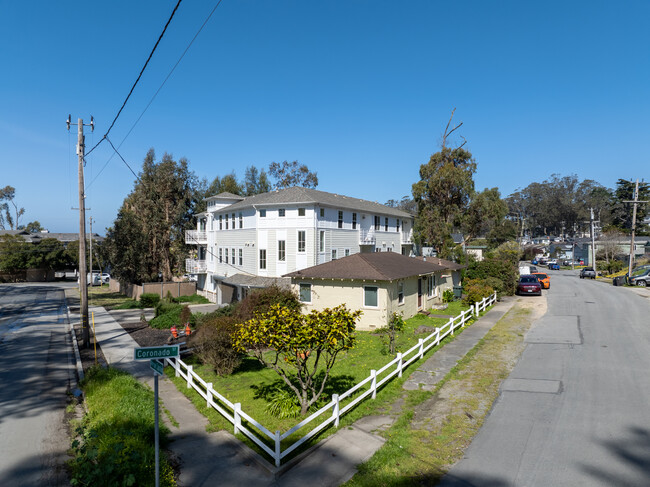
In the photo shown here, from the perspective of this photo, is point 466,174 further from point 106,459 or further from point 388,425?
point 106,459

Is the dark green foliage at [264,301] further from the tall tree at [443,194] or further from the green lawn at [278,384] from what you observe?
the tall tree at [443,194]

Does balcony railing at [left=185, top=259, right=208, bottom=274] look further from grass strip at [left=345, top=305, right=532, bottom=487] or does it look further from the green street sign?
the green street sign

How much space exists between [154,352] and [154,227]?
38.8 metres

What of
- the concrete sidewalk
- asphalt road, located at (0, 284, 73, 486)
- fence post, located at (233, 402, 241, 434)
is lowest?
asphalt road, located at (0, 284, 73, 486)

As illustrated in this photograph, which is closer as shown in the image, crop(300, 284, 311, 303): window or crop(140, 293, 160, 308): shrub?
crop(300, 284, 311, 303): window

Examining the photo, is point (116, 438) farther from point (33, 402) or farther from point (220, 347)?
point (33, 402)

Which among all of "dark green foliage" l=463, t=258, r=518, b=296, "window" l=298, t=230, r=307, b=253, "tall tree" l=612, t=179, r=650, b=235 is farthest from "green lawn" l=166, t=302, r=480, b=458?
"tall tree" l=612, t=179, r=650, b=235

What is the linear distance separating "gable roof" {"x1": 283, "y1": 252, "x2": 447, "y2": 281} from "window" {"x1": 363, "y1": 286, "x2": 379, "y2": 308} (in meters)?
0.83

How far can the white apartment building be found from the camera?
95.2ft

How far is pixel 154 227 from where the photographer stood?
41156 mm

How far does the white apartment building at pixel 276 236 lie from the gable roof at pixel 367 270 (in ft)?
19.9

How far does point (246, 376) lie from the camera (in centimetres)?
1302

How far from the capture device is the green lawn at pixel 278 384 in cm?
935

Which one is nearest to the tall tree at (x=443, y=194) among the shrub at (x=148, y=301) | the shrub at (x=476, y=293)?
the shrub at (x=476, y=293)
